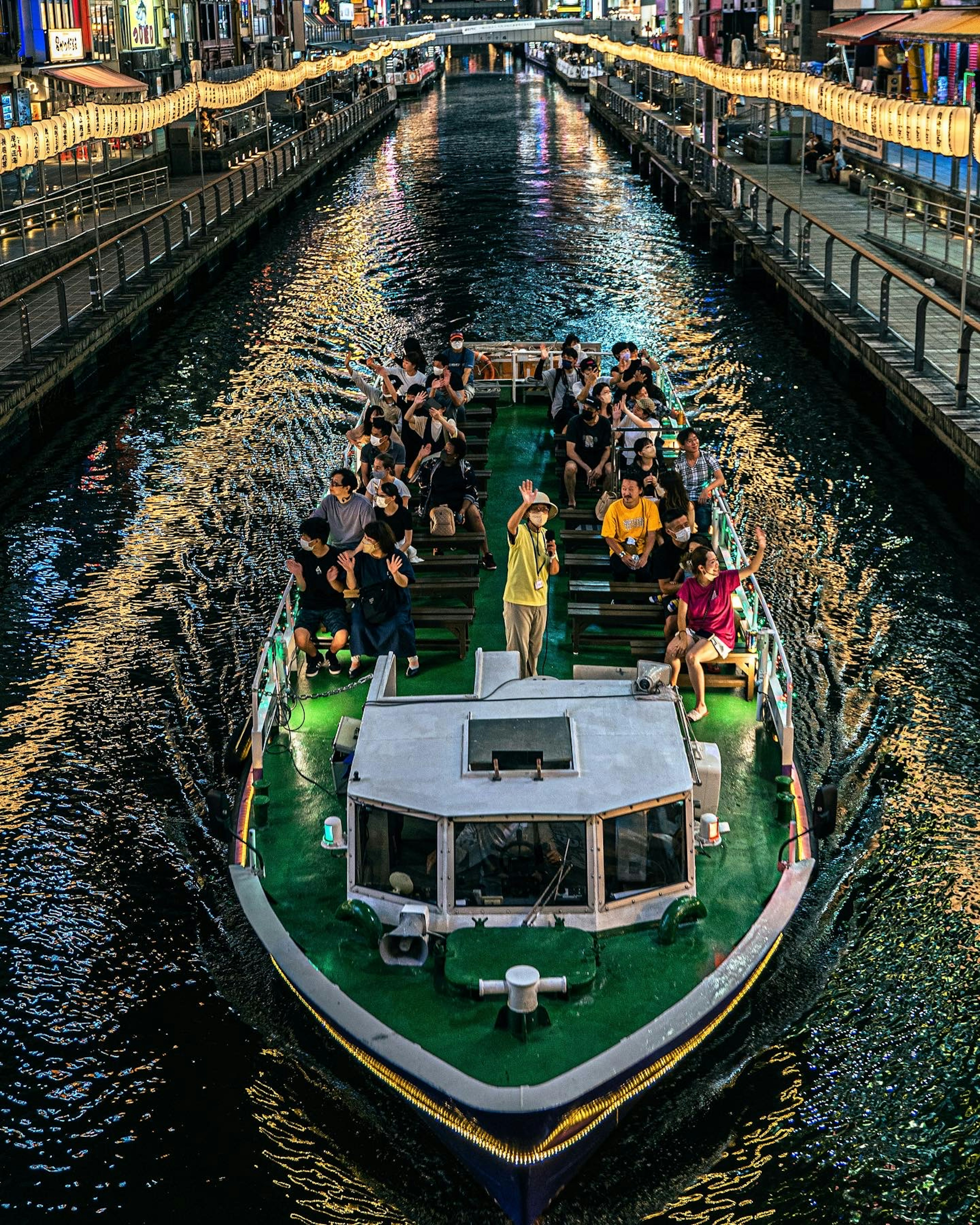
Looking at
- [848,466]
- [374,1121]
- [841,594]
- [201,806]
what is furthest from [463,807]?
[848,466]

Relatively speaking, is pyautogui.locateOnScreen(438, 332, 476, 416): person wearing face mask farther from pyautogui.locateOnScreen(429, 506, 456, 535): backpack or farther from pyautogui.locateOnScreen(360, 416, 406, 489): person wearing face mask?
pyautogui.locateOnScreen(429, 506, 456, 535): backpack

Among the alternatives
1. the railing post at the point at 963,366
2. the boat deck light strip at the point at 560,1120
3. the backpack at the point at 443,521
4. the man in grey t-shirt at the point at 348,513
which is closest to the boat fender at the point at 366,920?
the boat deck light strip at the point at 560,1120

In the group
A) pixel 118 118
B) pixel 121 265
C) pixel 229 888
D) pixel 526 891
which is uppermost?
pixel 118 118

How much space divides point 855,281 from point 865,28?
1886cm

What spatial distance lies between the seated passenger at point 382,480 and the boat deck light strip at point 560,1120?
7.51m

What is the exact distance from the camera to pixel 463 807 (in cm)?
1196

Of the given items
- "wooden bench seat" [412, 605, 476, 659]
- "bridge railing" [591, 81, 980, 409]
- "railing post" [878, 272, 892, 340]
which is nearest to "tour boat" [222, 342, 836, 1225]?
"wooden bench seat" [412, 605, 476, 659]

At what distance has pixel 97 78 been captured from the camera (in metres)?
54.1

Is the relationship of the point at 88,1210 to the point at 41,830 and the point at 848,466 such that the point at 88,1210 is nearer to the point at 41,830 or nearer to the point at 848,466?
the point at 41,830

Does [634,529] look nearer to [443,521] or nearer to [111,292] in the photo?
[443,521]

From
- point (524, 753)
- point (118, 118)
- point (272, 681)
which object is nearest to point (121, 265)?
point (118, 118)

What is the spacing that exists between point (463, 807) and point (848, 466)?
1816 cm

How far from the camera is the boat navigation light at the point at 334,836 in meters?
13.6

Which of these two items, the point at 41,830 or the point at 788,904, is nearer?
the point at 788,904
